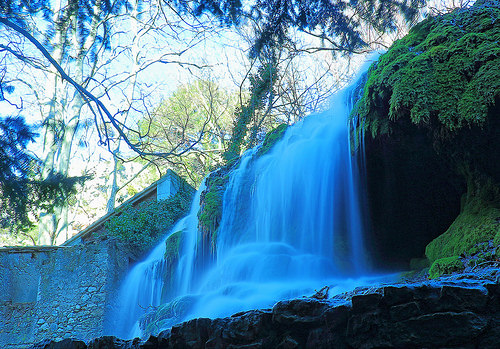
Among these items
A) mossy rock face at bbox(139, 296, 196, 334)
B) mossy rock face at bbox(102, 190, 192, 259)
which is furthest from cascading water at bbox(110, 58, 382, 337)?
mossy rock face at bbox(102, 190, 192, 259)

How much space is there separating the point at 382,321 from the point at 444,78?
172 inches

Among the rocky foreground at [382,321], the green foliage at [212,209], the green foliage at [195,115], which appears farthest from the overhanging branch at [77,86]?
the green foliage at [195,115]

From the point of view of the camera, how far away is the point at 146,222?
13.8m

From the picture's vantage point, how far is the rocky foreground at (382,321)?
2023 mm

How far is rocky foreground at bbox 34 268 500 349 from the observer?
202 centimetres

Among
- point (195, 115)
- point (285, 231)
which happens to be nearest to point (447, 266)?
point (285, 231)

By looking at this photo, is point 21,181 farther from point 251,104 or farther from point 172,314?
point 251,104

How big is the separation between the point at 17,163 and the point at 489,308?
439 centimetres

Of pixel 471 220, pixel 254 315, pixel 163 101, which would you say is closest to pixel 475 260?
pixel 471 220

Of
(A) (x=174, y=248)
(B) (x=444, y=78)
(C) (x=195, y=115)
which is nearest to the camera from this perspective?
(B) (x=444, y=78)

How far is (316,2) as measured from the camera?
4.62m

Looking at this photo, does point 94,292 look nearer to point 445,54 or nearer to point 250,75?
point 250,75

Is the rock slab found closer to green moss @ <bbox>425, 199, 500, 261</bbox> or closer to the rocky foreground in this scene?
the rocky foreground

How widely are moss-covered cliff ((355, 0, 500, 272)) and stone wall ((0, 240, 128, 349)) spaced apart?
28.3 feet
